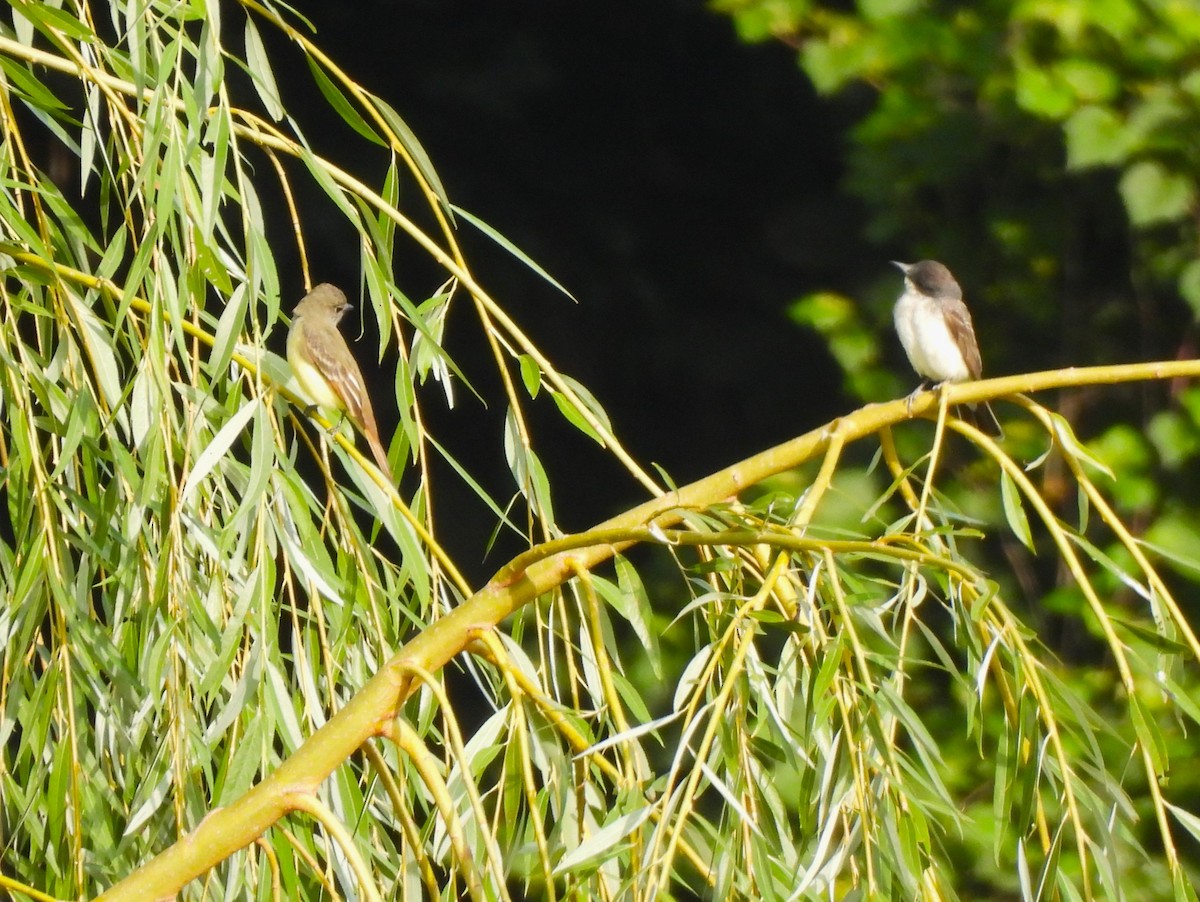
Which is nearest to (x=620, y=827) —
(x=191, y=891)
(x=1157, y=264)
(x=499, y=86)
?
(x=191, y=891)

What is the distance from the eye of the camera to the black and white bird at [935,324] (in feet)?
9.11

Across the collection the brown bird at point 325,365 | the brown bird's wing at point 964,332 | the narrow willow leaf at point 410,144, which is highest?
the narrow willow leaf at point 410,144

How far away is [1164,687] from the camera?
3.92ft

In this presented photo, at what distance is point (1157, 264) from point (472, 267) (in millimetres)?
1529

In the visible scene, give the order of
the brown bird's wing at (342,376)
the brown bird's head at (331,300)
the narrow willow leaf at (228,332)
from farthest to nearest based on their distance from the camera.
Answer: the brown bird's head at (331,300)
the brown bird's wing at (342,376)
the narrow willow leaf at (228,332)

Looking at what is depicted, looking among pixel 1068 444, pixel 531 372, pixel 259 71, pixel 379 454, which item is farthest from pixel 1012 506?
pixel 379 454

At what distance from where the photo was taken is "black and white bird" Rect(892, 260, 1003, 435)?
278cm

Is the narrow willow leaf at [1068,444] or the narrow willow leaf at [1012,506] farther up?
the narrow willow leaf at [1068,444]

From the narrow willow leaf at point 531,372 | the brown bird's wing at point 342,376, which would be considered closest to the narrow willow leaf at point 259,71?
the narrow willow leaf at point 531,372

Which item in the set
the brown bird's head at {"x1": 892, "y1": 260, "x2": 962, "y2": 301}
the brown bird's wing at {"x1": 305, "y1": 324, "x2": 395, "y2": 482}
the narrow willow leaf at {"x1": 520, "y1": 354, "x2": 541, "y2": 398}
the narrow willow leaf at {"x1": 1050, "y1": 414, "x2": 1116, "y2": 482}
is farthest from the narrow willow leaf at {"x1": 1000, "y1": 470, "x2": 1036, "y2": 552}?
the brown bird's head at {"x1": 892, "y1": 260, "x2": 962, "y2": 301}

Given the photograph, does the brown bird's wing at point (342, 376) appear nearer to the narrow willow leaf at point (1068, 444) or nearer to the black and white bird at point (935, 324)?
the black and white bird at point (935, 324)

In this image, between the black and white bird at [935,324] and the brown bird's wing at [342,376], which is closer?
the brown bird's wing at [342,376]

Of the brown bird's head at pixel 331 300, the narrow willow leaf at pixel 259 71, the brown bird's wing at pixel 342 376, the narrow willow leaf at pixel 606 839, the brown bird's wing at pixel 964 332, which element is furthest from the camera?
the brown bird's head at pixel 331 300

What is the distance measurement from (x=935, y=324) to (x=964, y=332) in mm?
69
